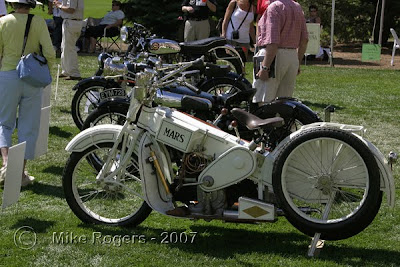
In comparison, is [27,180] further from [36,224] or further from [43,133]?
[36,224]

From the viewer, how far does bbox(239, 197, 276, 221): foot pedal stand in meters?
5.96

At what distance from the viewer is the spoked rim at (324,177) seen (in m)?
5.83

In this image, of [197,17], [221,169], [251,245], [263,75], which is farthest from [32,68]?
[197,17]

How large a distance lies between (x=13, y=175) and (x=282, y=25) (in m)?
3.21

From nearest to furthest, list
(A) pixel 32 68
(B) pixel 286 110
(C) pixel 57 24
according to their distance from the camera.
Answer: (B) pixel 286 110, (A) pixel 32 68, (C) pixel 57 24

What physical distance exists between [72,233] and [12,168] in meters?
0.72

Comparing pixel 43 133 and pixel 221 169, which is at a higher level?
pixel 221 169

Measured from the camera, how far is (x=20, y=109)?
8047 mm

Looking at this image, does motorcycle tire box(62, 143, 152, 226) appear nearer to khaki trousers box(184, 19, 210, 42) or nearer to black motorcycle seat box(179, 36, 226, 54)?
black motorcycle seat box(179, 36, 226, 54)

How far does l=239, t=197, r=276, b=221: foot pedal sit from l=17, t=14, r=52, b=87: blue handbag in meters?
2.75

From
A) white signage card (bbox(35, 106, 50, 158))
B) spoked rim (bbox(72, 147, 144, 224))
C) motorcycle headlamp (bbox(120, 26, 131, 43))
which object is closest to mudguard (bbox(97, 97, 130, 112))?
white signage card (bbox(35, 106, 50, 158))

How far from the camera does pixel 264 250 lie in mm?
6066

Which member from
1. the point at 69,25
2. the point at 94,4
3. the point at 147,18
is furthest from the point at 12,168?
the point at 94,4

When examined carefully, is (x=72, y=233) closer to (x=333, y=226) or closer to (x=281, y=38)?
(x=333, y=226)
